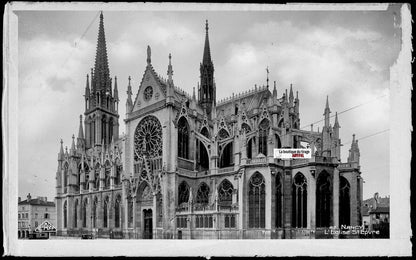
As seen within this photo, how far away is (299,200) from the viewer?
778 inches

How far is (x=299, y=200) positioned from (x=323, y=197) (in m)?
1.25

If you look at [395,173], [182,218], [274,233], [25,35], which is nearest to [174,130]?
[182,218]

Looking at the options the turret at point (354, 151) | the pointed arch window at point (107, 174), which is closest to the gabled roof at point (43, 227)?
the pointed arch window at point (107, 174)

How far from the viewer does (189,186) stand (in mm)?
23969

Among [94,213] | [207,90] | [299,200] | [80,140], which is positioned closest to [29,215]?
[299,200]

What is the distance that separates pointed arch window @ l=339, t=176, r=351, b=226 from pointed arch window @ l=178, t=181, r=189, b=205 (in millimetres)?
9442

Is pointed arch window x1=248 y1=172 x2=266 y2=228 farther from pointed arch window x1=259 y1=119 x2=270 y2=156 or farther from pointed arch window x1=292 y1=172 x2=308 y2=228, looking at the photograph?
pointed arch window x1=259 y1=119 x2=270 y2=156

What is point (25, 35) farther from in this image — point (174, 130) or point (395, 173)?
point (395, 173)

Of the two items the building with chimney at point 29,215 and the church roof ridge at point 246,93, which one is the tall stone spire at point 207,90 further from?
the building with chimney at point 29,215

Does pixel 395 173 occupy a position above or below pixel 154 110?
below

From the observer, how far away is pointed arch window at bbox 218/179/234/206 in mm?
22600

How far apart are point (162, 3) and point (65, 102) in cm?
695

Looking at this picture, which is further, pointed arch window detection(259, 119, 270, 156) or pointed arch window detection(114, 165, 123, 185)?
pointed arch window detection(114, 165, 123, 185)

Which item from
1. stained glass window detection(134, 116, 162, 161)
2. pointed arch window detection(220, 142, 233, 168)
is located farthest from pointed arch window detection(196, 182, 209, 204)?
stained glass window detection(134, 116, 162, 161)
